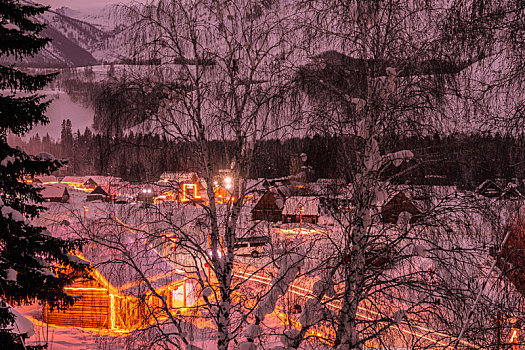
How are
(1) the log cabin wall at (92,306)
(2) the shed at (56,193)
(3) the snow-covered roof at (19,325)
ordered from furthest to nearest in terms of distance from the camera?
(2) the shed at (56,193) < (1) the log cabin wall at (92,306) < (3) the snow-covered roof at (19,325)

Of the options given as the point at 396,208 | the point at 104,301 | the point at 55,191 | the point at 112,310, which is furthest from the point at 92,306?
the point at 55,191

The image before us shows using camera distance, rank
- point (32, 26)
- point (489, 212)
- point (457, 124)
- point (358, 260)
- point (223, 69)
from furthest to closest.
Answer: point (32, 26)
point (223, 69)
point (358, 260)
point (457, 124)
point (489, 212)

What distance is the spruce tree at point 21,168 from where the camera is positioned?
6.66 meters

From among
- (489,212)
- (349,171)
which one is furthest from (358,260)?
(489,212)

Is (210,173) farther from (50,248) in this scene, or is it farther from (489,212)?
(489,212)

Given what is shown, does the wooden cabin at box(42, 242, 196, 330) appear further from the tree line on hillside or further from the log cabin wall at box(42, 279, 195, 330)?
the tree line on hillside

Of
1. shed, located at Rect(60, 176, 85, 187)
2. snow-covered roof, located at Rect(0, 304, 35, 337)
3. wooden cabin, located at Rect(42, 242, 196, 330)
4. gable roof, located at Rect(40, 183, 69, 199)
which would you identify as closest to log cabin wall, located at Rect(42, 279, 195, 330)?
wooden cabin, located at Rect(42, 242, 196, 330)

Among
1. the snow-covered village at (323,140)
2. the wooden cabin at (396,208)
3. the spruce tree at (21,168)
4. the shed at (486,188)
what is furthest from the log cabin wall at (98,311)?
the shed at (486,188)

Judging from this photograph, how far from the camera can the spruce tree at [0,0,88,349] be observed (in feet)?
21.8

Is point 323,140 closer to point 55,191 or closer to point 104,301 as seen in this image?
point 104,301

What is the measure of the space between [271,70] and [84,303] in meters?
13.0

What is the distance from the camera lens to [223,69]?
262 inches

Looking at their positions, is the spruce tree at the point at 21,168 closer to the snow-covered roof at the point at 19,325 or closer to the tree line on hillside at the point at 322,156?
the snow-covered roof at the point at 19,325

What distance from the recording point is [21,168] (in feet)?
23.0
